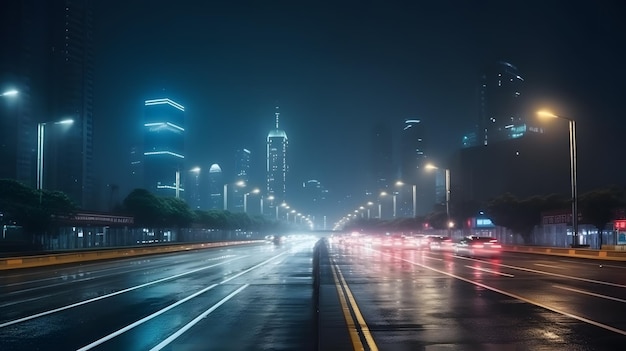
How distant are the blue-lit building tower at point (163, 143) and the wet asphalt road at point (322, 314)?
128 meters

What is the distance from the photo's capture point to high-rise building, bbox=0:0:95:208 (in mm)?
115500

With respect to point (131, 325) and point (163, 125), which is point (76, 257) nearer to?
point (131, 325)

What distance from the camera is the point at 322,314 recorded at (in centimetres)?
1673

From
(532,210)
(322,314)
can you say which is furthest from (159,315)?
(532,210)

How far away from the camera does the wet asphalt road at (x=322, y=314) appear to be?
12781mm

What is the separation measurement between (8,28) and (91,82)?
28926 mm

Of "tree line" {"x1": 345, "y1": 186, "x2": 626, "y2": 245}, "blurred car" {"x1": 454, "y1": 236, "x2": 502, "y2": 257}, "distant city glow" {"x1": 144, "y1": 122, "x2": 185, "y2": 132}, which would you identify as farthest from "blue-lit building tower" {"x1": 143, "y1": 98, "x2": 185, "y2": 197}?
"blurred car" {"x1": 454, "y1": 236, "x2": 502, "y2": 257}

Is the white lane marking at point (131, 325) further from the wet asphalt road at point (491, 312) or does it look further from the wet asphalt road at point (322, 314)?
the wet asphalt road at point (491, 312)

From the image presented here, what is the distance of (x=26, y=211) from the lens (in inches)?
2164

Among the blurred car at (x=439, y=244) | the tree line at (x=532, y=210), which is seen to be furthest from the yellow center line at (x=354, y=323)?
the blurred car at (x=439, y=244)

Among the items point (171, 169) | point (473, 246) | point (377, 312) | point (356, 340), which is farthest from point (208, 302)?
point (171, 169)

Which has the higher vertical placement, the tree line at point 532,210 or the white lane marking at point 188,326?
the tree line at point 532,210

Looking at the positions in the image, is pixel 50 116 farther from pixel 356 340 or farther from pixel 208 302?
pixel 356 340

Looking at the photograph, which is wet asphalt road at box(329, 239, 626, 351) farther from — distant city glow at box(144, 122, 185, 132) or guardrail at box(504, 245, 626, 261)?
distant city glow at box(144, 122, 185, 132)
